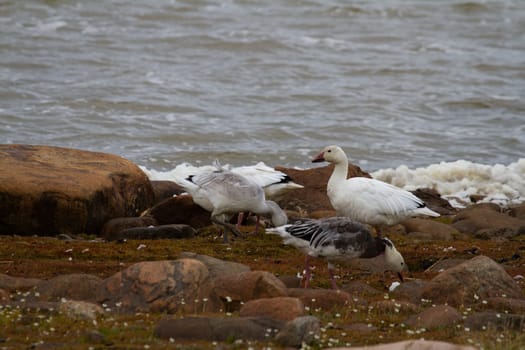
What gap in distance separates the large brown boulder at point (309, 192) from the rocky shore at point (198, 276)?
2 centimetres

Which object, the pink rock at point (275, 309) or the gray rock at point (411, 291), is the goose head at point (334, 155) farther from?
the pink rock at point (275, 309)

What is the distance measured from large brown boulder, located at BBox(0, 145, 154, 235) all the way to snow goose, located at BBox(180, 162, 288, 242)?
5.44 feet

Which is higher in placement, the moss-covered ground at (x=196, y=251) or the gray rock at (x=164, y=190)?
the moss-covered ground at (x=196, y=251)

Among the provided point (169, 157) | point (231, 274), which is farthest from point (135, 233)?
point (169, 157)

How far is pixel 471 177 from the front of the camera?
65.9 ft

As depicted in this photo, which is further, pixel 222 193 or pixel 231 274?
pixel 222 193

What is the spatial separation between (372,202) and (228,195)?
6.36 ft

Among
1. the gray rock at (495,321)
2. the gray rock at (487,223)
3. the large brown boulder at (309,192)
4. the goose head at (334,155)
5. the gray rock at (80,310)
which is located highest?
the goose head at (334,155)

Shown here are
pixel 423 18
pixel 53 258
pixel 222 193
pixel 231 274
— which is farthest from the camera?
pixel 423 18

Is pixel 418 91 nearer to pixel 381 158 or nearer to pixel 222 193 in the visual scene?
pixel 381 158

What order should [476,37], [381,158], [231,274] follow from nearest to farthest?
[231,274] < [381,158] < [476,37]

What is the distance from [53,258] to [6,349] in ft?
14.7

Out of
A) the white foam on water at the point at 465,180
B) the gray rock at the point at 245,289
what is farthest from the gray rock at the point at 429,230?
the gray rock at the point at 245,289

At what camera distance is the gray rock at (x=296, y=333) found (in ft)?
23.5
